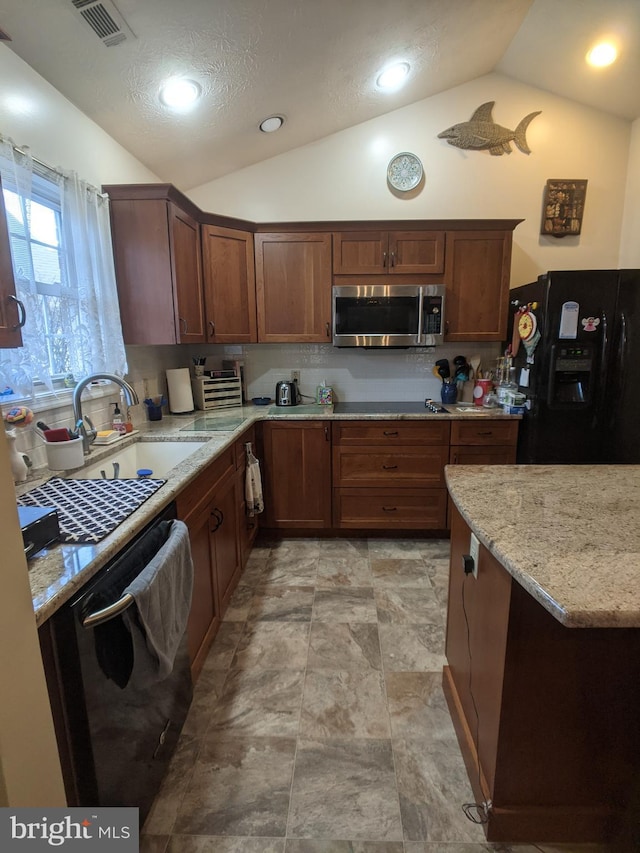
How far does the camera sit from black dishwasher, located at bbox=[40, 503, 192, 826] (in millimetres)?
830

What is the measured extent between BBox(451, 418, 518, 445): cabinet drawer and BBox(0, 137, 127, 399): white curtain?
2104 millimetres

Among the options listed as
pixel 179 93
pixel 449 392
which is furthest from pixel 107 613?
pixel 449 392

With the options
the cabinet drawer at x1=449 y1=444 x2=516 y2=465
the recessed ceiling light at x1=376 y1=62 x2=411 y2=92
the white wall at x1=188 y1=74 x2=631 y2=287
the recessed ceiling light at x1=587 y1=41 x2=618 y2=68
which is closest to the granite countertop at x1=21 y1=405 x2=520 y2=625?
the cabinet drawer at x1=449 y1=444 x2=516 y2=465

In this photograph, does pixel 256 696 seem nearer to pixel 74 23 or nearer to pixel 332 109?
pixel 74 23

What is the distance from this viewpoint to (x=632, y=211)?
9.38 feet

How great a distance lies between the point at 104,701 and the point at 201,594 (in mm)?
742

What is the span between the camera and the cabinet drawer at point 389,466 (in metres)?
2.73

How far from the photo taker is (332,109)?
2.58 m

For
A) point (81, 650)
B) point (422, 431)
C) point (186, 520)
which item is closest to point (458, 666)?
point (186, 520)

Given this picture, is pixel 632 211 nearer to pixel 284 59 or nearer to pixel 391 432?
pixel 391 432

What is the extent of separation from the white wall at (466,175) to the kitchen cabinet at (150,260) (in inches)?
36.3

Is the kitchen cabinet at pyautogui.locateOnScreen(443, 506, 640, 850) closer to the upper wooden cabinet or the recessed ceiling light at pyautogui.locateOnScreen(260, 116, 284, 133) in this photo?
the upper wooden cabinet

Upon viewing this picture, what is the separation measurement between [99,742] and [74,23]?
7.45ft

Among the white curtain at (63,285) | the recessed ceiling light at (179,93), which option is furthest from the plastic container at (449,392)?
the recessed ceiling light at (179,93)
